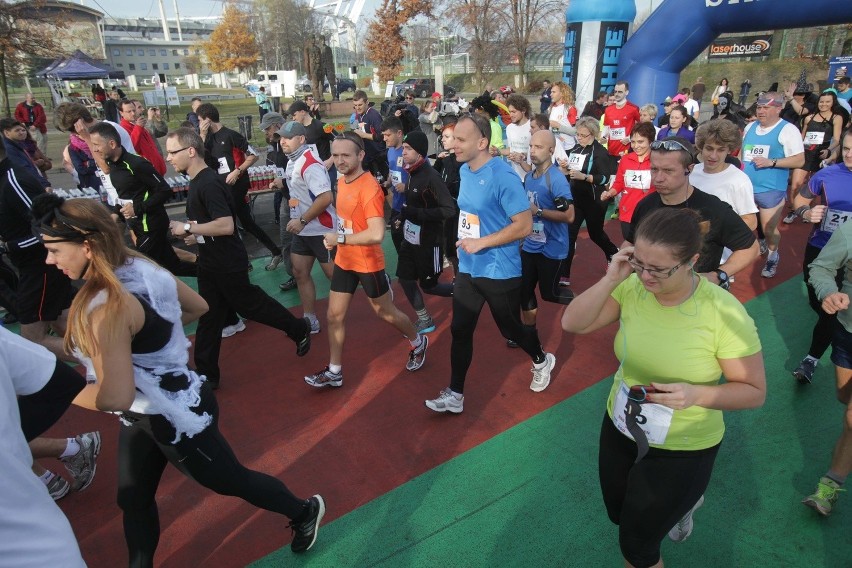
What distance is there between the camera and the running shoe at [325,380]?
416 centimetres

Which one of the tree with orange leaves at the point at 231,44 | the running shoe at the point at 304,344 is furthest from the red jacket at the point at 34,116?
the tree with orange leaves at the point at 231,44

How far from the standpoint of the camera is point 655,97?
14.5 metres

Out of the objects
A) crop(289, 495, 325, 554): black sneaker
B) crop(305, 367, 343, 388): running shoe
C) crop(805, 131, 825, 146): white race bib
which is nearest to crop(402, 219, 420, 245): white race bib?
crop(305, 367, 343, 388): running shoe

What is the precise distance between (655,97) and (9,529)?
16.1 meters

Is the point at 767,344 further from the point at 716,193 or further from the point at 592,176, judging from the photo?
the point at 592,176

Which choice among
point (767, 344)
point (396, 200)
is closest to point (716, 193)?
point (767, 344)

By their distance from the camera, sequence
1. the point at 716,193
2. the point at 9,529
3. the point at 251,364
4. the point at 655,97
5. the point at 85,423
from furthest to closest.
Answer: the point at 655,97 → the point at 251,364 → the point at 85,423 → the point at 716,193 → the point at 9,529

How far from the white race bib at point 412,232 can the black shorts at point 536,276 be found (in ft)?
3.03

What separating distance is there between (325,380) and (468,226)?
1695mm

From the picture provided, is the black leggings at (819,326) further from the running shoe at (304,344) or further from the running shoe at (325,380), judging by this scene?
the running shoe at (304,344)

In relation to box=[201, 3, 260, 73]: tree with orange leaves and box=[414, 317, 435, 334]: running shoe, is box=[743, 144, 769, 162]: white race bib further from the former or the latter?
box=[201, 3, 260, 73]: tree with orange leaves

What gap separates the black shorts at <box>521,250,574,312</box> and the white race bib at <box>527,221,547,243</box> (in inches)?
5.7

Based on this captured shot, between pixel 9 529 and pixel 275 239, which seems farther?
pixel 275 239

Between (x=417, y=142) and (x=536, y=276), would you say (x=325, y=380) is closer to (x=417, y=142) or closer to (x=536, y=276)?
(x=536, y=276)
